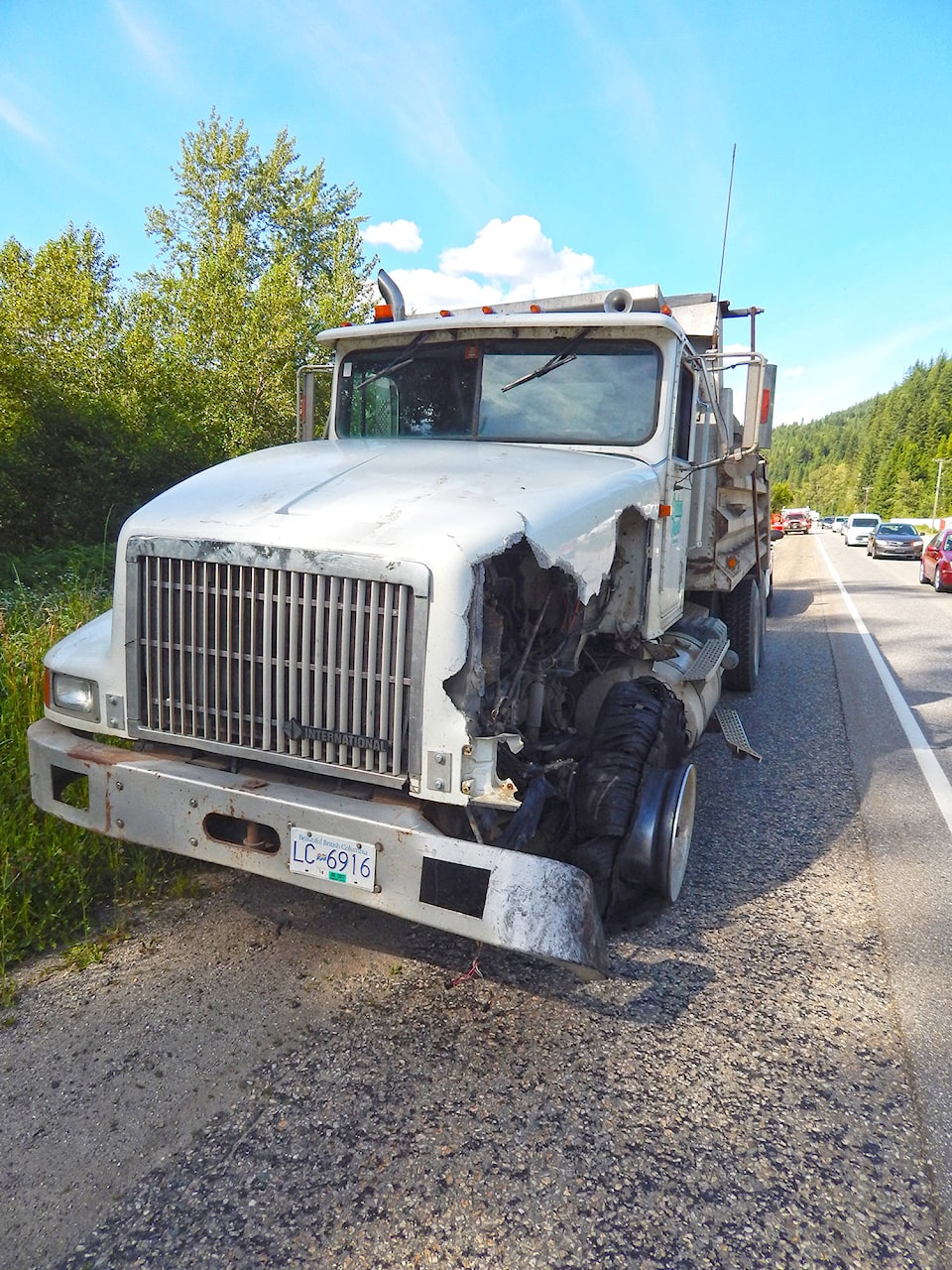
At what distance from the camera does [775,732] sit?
22.5 ft

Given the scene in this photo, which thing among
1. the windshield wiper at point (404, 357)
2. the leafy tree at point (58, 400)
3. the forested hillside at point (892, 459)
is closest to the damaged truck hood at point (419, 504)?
the windshield wiper at point (404, 357)

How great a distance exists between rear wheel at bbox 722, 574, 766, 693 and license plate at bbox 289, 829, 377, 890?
5.88 meters

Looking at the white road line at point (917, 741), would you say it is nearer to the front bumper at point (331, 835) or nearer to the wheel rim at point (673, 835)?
the wheel rim at point (673, 835)

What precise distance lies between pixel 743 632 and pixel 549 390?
4.42 metres

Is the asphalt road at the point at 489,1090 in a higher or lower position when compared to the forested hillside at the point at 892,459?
lower

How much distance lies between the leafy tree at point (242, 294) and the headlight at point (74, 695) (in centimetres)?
1166

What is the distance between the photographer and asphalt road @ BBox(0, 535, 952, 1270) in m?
2.15

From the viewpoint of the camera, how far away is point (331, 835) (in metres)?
2.77

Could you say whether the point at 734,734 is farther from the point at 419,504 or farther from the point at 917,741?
the point at 419,504

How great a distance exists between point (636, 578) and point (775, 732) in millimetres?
3309

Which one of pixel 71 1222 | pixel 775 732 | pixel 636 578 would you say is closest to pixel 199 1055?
pixel 71 1222

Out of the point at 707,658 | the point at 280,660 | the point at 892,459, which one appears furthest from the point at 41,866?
the point at 892,459

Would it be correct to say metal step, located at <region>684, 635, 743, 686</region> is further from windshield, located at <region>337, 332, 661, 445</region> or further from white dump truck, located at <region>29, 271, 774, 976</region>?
windshield, located at <region>337, 332, 661, 445</region>

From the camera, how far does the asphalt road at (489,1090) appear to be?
215 cm
